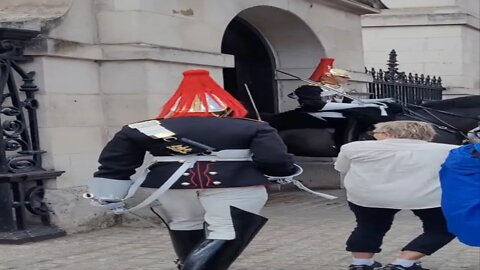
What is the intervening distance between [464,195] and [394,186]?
68 centimetres

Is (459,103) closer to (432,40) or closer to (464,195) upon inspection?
(464,195)

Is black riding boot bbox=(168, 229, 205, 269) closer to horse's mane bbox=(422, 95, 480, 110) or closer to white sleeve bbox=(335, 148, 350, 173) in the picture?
white sleeve bbox=(335, 148, 350, 173)

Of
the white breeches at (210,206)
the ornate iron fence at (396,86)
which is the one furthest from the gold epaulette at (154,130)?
the ornate iron fence at (396,86)

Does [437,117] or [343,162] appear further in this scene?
[437,117]

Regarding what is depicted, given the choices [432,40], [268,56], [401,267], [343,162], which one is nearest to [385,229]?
[401,267]

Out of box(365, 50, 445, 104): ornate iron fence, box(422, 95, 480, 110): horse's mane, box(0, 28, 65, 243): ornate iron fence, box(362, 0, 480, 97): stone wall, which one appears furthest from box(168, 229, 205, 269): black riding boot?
box(362, 0, 480, 97): stone wall

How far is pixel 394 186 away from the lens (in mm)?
5828

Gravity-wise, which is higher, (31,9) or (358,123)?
(31,9)

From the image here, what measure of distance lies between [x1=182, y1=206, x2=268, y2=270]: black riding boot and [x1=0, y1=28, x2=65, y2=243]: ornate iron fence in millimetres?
3317

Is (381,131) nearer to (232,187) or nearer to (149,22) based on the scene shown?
(232,187)

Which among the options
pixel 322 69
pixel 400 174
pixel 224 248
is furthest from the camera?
pixel 322 69

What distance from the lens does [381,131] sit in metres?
6.02

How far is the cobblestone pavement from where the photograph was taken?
670 centimetres

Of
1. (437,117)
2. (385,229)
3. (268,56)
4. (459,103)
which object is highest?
(268,56)
